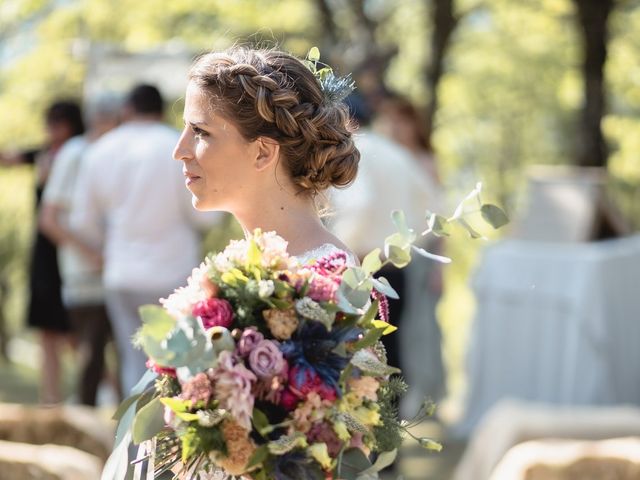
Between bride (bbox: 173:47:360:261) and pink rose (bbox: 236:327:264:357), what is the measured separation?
1.28ft

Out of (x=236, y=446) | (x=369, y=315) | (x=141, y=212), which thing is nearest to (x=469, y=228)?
(x=369, y=315)

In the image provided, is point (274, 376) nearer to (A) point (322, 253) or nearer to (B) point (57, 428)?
(A) point (322, 253)

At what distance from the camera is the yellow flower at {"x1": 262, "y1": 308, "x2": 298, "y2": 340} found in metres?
2.31

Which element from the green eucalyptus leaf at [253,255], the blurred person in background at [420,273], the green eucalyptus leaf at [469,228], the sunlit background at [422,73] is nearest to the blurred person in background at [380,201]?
the sunlit background at [422,73]

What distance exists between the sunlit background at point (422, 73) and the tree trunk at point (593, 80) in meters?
0.02

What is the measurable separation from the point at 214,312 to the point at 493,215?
0.55 m

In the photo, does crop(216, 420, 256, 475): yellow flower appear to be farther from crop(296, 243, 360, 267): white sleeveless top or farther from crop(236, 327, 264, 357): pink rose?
crop(296, 243, 360, 267): white sleeveless top

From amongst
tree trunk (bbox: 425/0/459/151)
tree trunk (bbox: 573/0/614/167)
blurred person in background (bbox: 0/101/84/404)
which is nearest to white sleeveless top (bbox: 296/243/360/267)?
blurred person in background (bbox: 0/101/84/404)

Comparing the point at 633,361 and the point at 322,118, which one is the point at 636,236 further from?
the point at 322,118

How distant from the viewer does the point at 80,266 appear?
7.11 metres

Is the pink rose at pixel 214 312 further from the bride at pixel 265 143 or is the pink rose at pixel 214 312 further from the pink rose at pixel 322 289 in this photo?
the bride at pixel 265 143

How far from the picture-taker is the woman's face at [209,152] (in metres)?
2.63

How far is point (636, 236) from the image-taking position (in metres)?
8.95

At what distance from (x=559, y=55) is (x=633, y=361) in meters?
16.9
